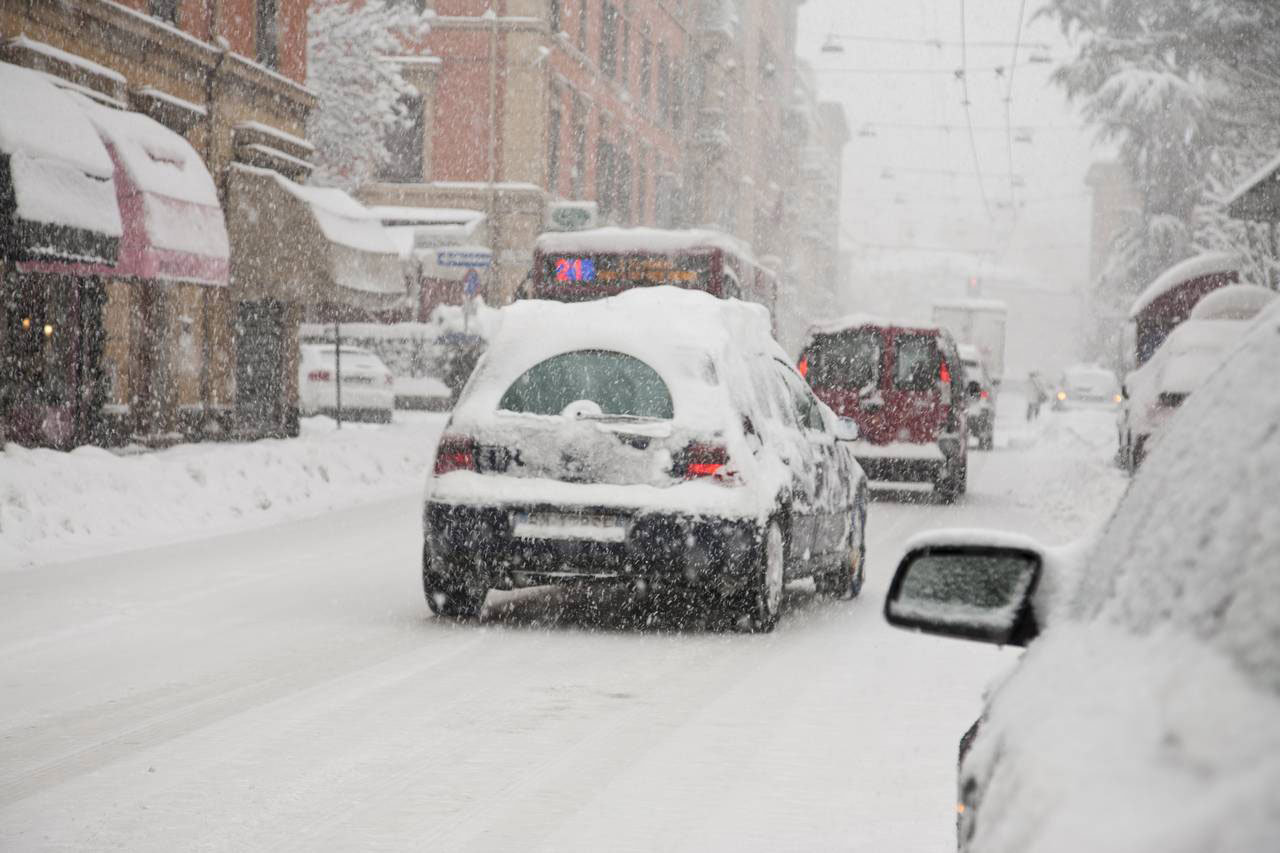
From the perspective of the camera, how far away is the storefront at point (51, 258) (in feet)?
59.3

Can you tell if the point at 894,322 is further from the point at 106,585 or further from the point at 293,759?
the point at 293,759

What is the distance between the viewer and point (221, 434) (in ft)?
84.6

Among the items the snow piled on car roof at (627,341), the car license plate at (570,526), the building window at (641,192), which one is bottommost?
the car license plate at (570,526)

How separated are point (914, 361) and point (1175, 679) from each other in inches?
749

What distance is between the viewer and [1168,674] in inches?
73.0

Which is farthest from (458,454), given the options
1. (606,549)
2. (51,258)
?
(51,258)

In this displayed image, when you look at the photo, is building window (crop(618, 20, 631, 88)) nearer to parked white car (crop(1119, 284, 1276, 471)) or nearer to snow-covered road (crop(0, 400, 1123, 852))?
parked white car (crop(1119, 284, 1276, 471))

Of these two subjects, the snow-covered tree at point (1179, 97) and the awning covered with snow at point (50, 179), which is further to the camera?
the snow-covered tree at point (1179, 97)

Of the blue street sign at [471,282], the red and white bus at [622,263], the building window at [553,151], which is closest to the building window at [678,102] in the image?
the building window at [553,151]

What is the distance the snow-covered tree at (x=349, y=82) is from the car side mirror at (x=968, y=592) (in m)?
38.8

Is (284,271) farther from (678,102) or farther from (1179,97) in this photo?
(678,102)

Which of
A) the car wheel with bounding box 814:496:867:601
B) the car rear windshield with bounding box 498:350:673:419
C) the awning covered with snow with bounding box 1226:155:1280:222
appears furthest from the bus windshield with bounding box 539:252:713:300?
the car rear windshield with bounding box 498:350:673:419

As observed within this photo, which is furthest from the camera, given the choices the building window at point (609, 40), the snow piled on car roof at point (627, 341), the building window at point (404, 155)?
the building window at point (609, 40)

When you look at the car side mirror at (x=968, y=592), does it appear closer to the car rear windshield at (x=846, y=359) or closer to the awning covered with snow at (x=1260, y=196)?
the awning covered with snow at (x=1260, y=196)
